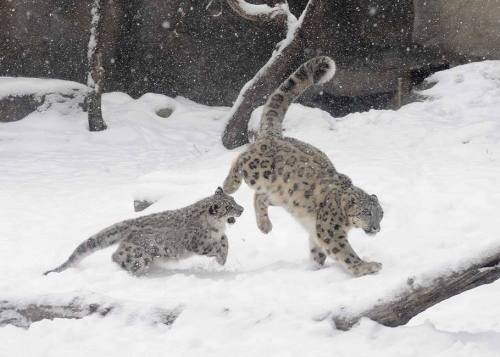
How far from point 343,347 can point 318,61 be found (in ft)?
11.6

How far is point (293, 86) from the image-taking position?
742 cm

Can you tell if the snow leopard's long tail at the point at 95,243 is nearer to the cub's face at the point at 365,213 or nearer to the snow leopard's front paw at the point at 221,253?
the snow leopard's front paw at the point at 221,253

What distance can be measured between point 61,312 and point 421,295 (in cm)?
227

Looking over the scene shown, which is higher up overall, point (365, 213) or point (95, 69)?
point (365, 213)

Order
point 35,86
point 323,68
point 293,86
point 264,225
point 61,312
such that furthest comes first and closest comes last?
point 35,86 < point 293,86 < point 323,68 < point 264,225 < point 61,312

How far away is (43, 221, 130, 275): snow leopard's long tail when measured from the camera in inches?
255

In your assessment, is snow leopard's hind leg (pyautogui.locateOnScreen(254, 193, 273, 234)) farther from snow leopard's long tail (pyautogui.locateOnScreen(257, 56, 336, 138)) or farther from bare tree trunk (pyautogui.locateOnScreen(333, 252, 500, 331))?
bare tree trunk (pyautogui.locateOnScreen(333, 252, 500, 331))

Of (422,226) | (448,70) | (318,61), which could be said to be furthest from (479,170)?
(448,70)

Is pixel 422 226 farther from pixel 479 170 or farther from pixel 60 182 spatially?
pixel 60 182

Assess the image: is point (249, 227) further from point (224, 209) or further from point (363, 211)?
point (363, 211)

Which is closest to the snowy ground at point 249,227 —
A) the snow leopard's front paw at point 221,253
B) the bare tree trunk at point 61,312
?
the bare tree trunk at point 61,312

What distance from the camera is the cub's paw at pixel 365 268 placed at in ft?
19.2

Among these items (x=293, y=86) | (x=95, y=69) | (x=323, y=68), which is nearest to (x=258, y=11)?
(x=95, y=69)

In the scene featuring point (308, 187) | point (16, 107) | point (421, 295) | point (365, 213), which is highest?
point (421, 295)
